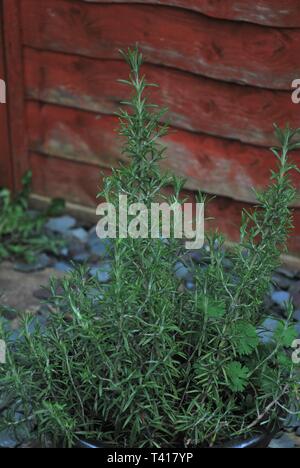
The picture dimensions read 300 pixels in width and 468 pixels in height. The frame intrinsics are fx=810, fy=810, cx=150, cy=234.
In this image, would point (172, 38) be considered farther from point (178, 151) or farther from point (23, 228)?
point (23, 228)

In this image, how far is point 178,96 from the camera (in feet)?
10.7

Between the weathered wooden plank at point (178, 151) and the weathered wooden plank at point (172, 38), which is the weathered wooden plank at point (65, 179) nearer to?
the weathered wooden plank at point (178, 151)

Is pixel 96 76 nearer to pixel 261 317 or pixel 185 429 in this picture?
pixel 261 317

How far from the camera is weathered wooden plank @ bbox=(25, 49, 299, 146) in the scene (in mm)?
3064

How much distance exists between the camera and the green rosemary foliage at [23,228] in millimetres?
3594

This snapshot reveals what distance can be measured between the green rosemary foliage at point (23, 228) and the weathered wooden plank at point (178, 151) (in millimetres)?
229

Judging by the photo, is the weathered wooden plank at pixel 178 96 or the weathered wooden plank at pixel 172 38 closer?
the weathered wooden plank at pixel 172 38

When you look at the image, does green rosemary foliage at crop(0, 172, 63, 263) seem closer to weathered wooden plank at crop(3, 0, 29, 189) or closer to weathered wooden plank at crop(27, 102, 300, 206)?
weathered wooden plank at crop(3, 0, 29, 189)

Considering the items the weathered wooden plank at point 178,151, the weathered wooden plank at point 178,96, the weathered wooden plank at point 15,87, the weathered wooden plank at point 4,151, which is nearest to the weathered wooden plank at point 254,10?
the weathered wooden plank at point 178,96

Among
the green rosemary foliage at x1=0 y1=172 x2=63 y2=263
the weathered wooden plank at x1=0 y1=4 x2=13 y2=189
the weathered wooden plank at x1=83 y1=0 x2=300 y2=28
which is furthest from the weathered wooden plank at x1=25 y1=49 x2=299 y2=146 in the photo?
the green rosemary foliage at x1=0 y1=172 x2=63 y2=263

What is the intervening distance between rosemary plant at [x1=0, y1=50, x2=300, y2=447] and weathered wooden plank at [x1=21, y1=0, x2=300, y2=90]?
3.77 feet

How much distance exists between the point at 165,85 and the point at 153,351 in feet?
5.58
